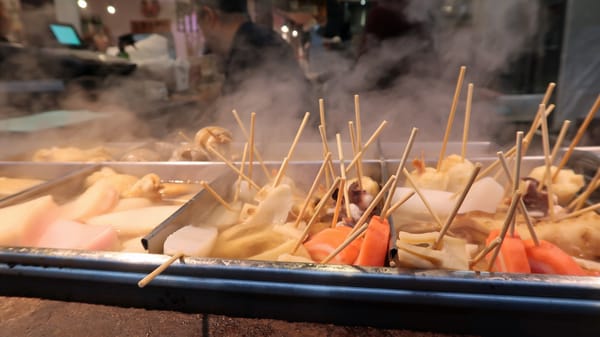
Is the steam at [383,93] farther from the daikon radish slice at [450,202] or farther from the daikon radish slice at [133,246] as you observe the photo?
the daikon radish slice at [133,246]

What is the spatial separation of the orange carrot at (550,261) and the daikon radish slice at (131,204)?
6.11 ft

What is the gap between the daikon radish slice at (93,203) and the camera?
1.87 m

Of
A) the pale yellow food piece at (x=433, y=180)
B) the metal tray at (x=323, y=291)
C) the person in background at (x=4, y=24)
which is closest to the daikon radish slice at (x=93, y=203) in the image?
the metal tray at (x=323, y=291)

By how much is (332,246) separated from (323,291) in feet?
1.07

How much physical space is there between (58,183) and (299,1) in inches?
193

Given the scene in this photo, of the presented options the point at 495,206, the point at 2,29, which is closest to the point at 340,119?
the point at 495,206

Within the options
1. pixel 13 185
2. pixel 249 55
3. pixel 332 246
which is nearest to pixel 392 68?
pixel 249 55

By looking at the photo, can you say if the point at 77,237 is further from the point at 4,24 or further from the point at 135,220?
the point at 4,24

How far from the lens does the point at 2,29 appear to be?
12.5ft

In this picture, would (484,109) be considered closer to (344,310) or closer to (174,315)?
(344,310)

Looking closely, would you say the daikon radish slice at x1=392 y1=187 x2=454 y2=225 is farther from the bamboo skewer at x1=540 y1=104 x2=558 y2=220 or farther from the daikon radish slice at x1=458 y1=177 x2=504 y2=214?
the bamboo skewer at x1=540 y1=104 x2=558 y2=220

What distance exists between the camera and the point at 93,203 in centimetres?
197

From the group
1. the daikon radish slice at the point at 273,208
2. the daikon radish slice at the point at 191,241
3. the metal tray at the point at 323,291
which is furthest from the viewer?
the daikon radish slice at the point at 273,208

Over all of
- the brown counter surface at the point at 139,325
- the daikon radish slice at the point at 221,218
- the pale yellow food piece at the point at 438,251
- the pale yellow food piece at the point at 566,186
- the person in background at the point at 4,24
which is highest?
the person in background at the point at 4,24
